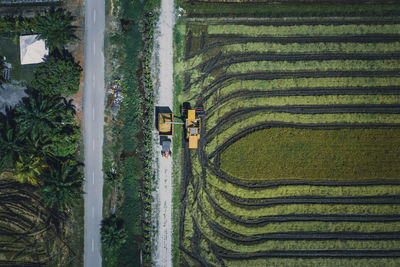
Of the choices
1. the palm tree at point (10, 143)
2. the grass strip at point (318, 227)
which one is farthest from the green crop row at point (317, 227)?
the palm tree at point (10, 143)

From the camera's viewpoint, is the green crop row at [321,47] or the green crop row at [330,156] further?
the green crop row at [321,47]

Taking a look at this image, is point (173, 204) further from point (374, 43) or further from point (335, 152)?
point (374, 43)

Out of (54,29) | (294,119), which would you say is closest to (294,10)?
(294,119)

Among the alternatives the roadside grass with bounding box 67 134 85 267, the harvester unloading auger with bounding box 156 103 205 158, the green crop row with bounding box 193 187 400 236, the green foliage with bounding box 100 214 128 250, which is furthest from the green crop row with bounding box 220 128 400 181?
the roadside grass with bounding box 67 134 85 267

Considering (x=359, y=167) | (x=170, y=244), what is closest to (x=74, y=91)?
(x=170, y=244)

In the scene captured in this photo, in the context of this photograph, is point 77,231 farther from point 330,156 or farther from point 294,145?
point 330,156

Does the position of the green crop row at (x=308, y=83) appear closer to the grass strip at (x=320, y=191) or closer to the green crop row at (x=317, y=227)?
the grass strip at (x=320, y=191)

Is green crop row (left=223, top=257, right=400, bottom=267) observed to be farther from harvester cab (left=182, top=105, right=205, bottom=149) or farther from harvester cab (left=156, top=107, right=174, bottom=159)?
harvester cab (left=156, top=107, right=174, bottom=159)
